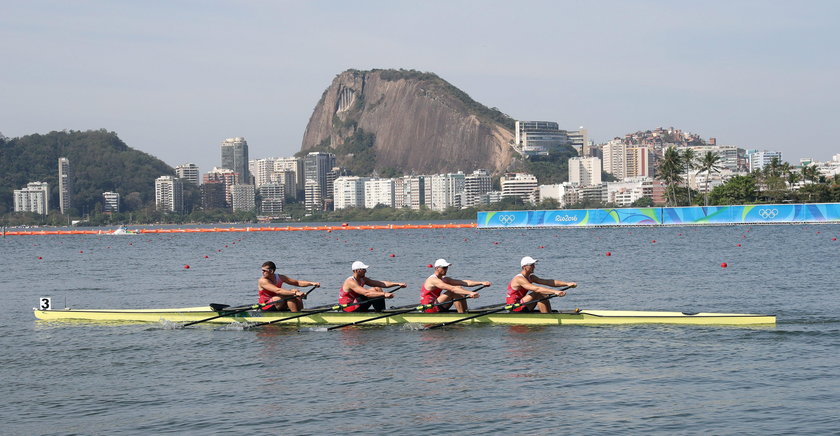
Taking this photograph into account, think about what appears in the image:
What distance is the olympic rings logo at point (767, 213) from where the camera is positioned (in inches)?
3967

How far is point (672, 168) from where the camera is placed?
13550cm

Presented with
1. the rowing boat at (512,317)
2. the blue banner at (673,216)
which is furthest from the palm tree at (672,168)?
the rowing boat at (512,317)

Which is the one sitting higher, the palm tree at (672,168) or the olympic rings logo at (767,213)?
the palm tree at (672,168)

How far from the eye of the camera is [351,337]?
23.5 metres

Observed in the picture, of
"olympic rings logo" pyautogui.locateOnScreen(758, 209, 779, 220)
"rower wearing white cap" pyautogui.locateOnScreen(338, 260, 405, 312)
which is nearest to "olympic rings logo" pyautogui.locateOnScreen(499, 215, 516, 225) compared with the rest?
"olympic rings logo" pyautogui.locateOnScreen(758, 209, 779, 220)

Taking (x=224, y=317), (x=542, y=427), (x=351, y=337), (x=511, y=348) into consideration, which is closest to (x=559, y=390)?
(x=542, y=427)

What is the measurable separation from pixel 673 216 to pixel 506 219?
20.7 m

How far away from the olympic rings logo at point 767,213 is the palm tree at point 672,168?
3292cm

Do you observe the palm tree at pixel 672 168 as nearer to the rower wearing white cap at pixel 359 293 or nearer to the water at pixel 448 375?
the water at pixel 448 375

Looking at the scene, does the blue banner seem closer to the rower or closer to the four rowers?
the four rowers

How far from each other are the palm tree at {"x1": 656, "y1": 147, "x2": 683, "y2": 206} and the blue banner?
25837mm

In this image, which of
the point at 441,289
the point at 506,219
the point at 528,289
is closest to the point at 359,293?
the point at 441,289

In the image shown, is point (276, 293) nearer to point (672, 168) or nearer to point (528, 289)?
point (528, 289)

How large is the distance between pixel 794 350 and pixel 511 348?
234 inches
